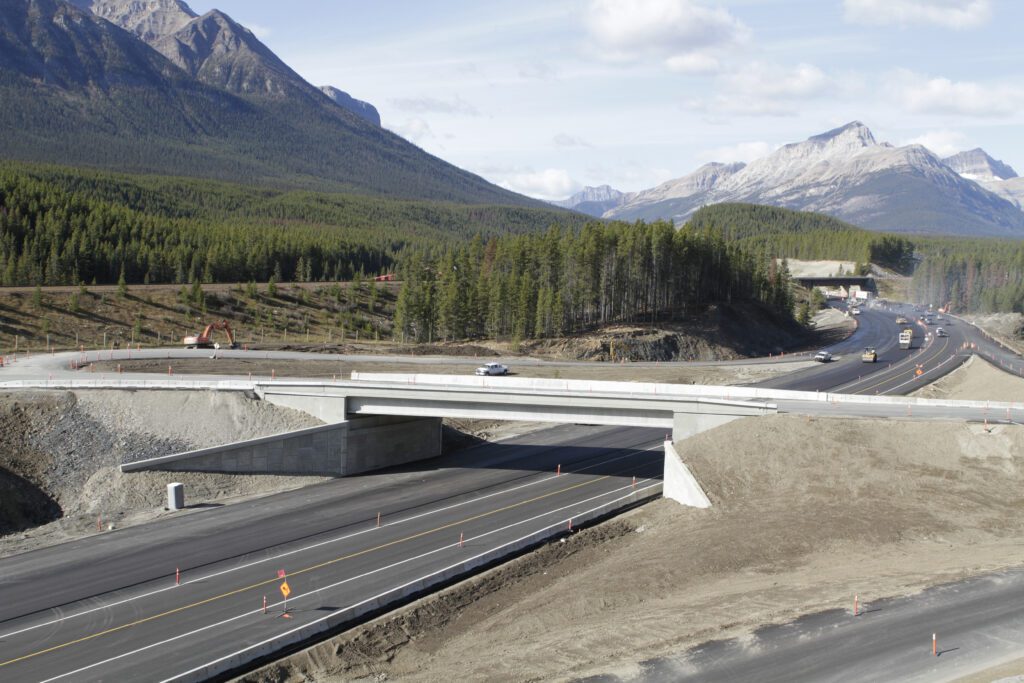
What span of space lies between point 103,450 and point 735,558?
3545 centimetres

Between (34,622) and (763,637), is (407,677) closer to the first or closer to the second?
(763,637)

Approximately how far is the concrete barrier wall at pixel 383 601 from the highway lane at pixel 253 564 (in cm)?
82

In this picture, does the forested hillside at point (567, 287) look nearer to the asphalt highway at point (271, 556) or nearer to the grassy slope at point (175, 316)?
the grassy slope at point (175, 316)

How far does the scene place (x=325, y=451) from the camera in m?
52.4

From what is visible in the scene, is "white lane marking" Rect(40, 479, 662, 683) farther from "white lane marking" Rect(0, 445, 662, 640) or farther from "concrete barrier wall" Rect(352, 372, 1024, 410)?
"concrete barrier wall" Rect(352, 372, 1024, 410)

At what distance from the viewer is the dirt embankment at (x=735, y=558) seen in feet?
94.8

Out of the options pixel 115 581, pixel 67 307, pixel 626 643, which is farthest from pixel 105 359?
pixel 626 643

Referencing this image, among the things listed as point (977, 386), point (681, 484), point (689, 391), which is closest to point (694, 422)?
point (689, 391)

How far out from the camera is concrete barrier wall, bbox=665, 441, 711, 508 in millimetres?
43438

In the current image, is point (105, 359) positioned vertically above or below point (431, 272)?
below

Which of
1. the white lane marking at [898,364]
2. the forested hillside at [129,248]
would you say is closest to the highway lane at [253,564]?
the white lane marking at [898,364]

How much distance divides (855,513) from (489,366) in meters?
39.0

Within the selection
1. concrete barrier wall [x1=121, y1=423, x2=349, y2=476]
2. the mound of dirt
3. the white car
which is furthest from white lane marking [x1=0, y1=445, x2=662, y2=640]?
the mound of dirt

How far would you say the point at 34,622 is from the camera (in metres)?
30.3
